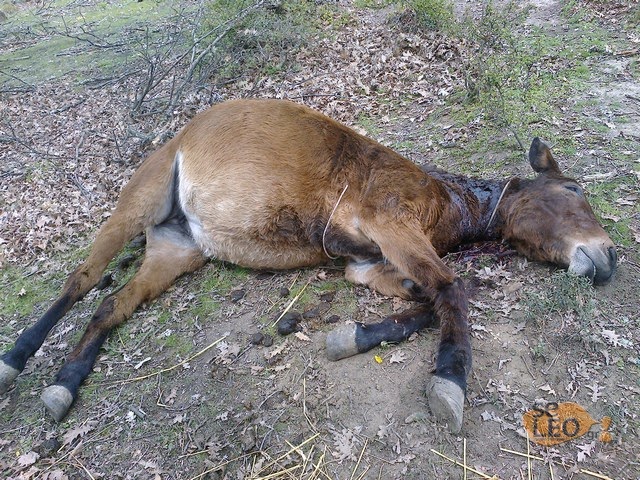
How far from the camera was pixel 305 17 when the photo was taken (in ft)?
32.1

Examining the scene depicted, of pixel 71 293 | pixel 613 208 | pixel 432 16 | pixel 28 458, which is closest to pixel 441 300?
pixel 613 208

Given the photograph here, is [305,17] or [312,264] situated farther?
[305,17]

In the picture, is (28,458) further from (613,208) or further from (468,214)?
(613,208)

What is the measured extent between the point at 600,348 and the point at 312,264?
2.39m

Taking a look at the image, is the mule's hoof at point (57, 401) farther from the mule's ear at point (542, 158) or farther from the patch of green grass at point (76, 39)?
the patch of green grass at point (76, 39)

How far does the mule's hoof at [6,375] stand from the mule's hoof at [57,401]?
342mm

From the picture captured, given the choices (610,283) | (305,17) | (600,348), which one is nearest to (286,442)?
(600,348)

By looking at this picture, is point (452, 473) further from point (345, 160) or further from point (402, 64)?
point (402, 64)

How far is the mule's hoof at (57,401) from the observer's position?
351 cm

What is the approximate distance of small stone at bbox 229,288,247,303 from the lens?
174 inches

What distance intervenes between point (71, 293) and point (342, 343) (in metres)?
2.51

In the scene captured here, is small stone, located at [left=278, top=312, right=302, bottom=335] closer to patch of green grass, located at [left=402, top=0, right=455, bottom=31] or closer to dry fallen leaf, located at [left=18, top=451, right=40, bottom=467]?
dry fallen leaf, located at [left=18, top=451, right=40, bottom=467]

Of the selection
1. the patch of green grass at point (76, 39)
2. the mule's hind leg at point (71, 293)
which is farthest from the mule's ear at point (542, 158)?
the patch of green grass at point (76, 39)

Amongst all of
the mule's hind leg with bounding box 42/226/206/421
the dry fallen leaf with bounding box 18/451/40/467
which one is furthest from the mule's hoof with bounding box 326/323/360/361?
the dry fallen leaf with bounding box 18/451/40/467
